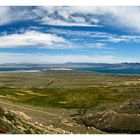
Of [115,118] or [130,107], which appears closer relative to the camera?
[130,107]

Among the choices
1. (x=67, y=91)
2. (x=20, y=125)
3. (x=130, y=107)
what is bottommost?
(x=20, y=125)

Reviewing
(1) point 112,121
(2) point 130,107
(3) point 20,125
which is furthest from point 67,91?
(2) point 130,107

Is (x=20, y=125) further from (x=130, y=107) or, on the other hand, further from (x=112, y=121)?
(x=130, y=107)

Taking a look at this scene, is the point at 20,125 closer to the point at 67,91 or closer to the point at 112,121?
the point at 67,91

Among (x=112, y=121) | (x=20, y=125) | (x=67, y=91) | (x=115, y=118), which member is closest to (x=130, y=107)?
(x=115, y=118)

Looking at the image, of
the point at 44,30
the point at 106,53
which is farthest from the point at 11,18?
the point at 106,53

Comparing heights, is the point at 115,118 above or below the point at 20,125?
above

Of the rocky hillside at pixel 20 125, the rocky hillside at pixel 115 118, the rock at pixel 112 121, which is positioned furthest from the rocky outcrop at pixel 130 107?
the rocky hillside at pixel 20 125

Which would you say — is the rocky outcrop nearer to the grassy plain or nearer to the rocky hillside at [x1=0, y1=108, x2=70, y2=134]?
the grassy plain
